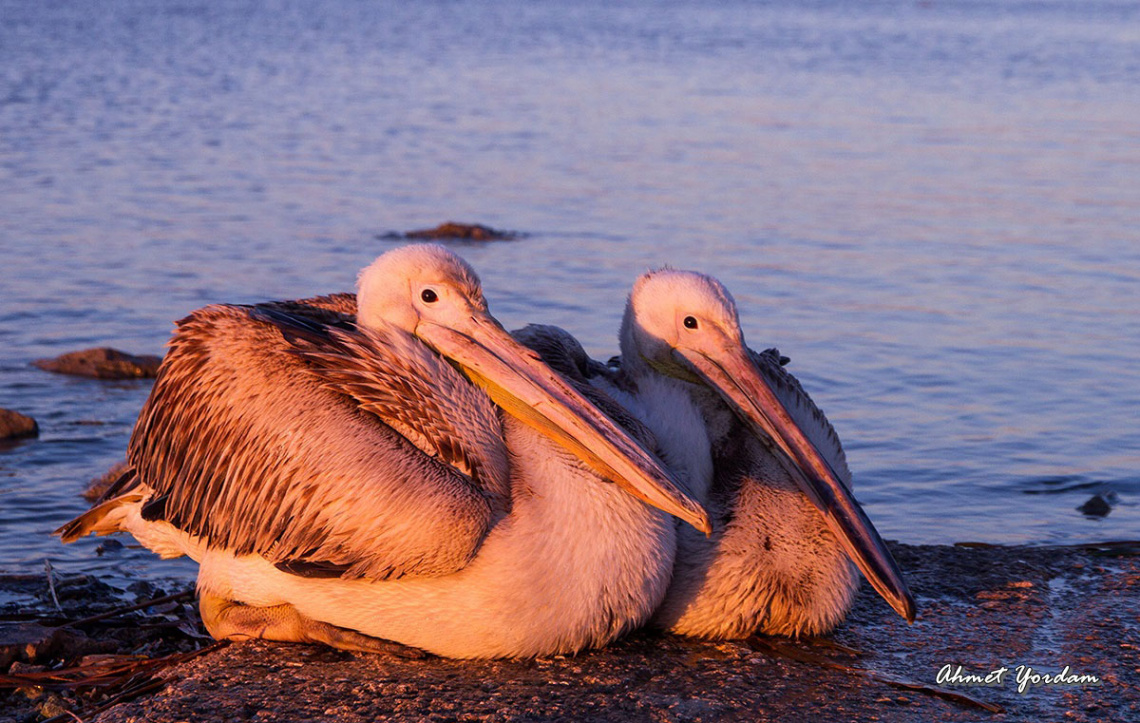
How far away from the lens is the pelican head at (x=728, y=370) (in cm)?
399

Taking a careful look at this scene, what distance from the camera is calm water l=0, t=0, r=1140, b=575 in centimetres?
714

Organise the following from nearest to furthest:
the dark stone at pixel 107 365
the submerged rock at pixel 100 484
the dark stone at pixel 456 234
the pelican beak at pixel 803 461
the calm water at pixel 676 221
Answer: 1. the pelican beak at pixel 803 461
2. the submerged rock at pixel 100 484
3. the calm water at pixel 676 221
4. the dark stone at pixel 107 365
5. the dark stone at pixel 456 234

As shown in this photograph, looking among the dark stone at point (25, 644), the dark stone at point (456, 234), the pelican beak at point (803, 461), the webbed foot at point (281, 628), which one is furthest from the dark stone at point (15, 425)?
the dark stone at point (456, 234)

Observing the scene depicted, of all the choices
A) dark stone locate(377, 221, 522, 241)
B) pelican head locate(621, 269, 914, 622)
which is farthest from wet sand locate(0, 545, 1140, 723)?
dark stone locate(377, 221, 522, 241)

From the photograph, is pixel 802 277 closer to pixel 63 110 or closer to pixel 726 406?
pixel 726 406

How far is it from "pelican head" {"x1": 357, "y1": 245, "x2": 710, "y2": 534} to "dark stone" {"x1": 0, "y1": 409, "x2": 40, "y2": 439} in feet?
12.3

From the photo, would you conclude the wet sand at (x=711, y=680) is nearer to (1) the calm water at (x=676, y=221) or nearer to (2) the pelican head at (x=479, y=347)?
(2) the pelican head at (x=479, y=347)

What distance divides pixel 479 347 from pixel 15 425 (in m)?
4.13

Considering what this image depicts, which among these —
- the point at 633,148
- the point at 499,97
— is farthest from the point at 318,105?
the point at 633,148

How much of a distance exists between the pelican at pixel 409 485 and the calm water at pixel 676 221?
6.23 feet

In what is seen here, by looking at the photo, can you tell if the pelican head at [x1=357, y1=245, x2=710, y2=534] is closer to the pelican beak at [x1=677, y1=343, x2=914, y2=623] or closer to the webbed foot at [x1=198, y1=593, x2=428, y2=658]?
the pelican beak at [x1=677, y1=343, x2=914, y2=623]

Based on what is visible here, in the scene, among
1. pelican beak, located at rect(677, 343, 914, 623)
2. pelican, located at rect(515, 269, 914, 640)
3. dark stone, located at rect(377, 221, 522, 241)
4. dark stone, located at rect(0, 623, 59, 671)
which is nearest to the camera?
pelican beak, located at rect(677, 343, 914, 623)

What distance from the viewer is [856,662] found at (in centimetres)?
404

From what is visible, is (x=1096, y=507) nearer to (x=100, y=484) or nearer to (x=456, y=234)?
(x=100, y=484)
